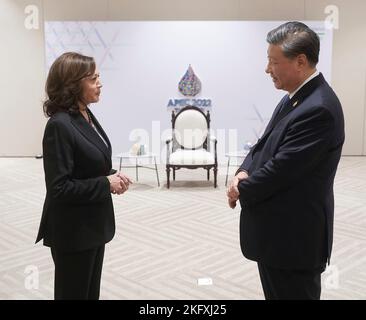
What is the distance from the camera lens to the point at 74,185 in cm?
203

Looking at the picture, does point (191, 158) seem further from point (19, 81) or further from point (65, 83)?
point (65, 83)

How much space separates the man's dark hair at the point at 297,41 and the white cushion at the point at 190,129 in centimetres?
513

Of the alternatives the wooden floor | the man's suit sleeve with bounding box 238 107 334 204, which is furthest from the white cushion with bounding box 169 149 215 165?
the man's suit sleeve with bounding box 238 107 334 204

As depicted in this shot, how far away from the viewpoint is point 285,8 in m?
8.64

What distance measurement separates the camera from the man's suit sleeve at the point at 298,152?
70.2 inches

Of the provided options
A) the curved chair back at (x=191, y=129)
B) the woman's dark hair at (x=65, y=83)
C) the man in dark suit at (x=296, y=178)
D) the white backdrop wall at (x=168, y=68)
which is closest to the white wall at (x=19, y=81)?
the white backdrop wall at (x=168, y=68)

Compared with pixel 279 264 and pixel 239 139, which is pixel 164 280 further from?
pixel 239 139

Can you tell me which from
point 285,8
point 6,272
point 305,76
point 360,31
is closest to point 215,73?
point 285,8

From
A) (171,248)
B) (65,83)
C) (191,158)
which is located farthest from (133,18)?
(65,83)

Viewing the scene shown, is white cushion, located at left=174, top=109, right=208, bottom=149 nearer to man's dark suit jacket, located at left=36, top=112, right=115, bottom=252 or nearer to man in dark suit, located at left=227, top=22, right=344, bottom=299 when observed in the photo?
man's dark suit jacket, located at left=36, top=112, right=115, bottom=252

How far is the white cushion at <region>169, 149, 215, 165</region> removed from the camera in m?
6.50

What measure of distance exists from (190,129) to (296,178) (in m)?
5.25

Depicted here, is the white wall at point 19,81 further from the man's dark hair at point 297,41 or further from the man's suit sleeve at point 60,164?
the man's dark hair at point 297,41
